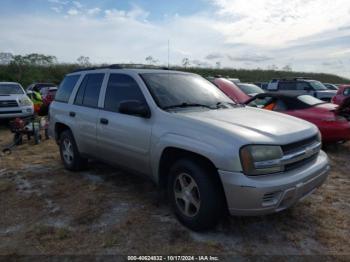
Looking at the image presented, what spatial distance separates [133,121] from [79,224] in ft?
4.61

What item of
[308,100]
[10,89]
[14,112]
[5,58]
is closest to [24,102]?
[14,112]

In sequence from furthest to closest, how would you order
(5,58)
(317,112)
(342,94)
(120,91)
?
(5,58), (342,94), (317,112), (120,91)

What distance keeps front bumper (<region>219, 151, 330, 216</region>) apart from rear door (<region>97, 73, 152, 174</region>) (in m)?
1.28

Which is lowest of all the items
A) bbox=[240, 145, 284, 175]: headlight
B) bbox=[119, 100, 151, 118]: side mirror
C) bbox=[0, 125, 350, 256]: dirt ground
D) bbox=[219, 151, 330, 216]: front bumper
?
bbox=[0, 125, 350, 256]: dirt ground

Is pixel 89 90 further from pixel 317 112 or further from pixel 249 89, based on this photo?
pixel 249 89

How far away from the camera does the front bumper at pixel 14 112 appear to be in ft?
38.7

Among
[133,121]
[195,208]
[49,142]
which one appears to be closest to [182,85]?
[133,121]

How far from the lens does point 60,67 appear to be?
39.1 meters

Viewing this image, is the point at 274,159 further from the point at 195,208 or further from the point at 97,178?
the point at 97,178

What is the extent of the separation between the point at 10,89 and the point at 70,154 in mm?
8382

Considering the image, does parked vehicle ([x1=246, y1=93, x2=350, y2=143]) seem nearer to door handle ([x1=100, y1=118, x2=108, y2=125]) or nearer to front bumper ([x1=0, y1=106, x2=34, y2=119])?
door handle ([x1=100, y1=118, x2=108, y2=125])

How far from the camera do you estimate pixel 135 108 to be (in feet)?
13.1

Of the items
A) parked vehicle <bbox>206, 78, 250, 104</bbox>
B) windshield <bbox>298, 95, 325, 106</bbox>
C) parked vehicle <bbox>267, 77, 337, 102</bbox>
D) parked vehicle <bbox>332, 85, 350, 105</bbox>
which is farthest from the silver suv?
parked vehicle <bbox>267, 77, 337, 102</bbox>

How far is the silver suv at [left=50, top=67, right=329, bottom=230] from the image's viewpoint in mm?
3211
